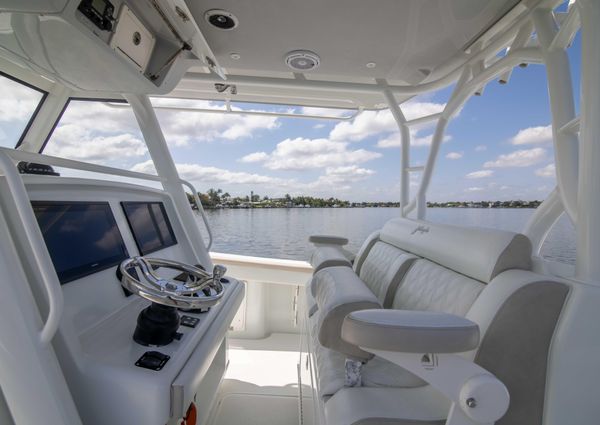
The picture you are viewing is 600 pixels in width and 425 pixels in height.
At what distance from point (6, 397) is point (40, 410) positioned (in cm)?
9

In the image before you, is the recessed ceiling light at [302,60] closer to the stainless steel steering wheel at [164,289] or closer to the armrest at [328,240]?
the armrest at [328,240]

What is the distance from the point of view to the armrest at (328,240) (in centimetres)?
237

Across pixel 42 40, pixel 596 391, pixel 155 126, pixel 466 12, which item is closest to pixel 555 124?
pixel 466 12

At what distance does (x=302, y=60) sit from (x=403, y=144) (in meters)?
0.99

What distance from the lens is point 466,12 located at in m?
1.46

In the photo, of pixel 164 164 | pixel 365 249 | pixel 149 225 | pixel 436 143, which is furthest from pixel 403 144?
pixel 149 225

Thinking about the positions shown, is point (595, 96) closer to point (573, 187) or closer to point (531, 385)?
point (573, 187)

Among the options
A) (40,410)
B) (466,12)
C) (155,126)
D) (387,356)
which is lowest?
(40,410)

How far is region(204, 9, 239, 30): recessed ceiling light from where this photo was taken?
4.93ft

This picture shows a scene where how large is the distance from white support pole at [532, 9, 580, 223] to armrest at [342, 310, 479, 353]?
66cm

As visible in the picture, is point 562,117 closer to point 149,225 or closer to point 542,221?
point 542,221

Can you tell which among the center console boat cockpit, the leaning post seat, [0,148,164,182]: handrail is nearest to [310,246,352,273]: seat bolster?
the center console boat cockpit

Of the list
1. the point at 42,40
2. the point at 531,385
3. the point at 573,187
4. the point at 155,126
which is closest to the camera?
the point at 531,385

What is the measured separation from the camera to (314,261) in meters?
2.00
